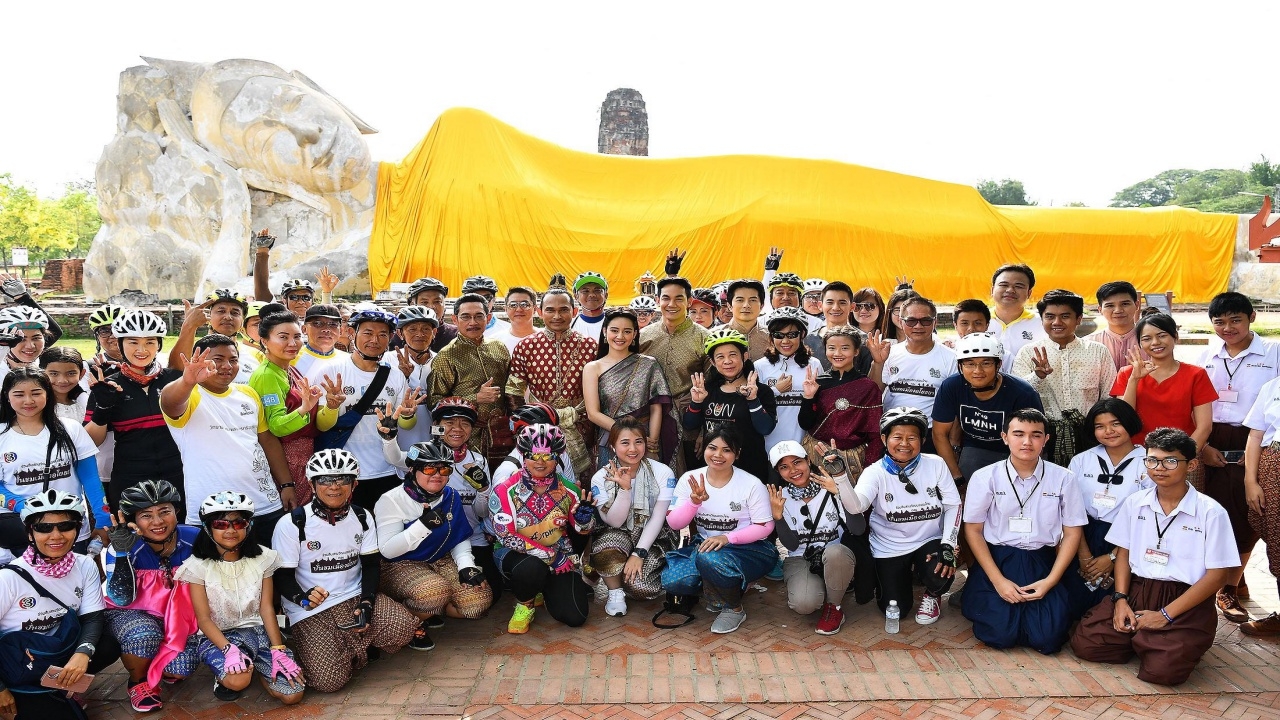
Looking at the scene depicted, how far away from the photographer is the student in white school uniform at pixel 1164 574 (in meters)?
3.80

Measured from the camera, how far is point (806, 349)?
202 inches

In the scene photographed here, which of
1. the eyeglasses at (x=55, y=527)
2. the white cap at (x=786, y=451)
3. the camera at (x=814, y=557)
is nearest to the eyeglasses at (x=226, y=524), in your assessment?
the eyeglasses at (x=55, y=527)

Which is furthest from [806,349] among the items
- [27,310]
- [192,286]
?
[192,286]

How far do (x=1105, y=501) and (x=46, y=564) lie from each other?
5.14 meters

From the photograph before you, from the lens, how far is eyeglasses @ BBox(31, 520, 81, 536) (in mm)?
3488

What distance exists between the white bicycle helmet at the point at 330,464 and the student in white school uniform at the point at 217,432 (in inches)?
18.6

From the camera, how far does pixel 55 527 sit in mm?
3502

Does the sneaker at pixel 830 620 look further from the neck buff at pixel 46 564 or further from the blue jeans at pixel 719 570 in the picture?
the neck buff at pixel 46 564

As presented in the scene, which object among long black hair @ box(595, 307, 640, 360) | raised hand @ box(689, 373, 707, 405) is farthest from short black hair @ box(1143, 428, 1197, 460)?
long black hair @ box(595, 307, 640, 360)

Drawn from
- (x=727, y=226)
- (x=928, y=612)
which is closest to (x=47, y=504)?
(x=928, y=612)

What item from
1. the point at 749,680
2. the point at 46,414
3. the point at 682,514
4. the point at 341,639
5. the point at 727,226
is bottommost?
the point at 749,680

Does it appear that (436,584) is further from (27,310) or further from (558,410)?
(27,310)

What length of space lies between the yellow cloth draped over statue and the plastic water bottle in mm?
12224

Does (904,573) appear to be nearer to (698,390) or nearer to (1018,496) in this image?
(1018,496)
